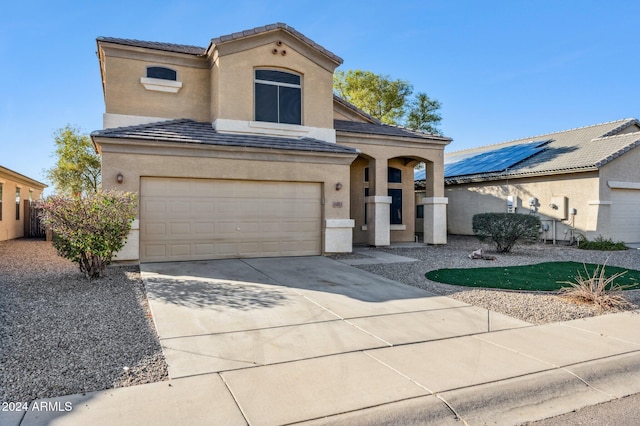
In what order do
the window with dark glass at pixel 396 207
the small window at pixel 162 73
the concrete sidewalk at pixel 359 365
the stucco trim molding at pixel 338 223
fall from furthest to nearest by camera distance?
the window with dark glass at pixel 396 207, the small window at pixel 162 73, the stucco trim molding at pixel 338 223, the concrete sidewalk at pixel 359 365

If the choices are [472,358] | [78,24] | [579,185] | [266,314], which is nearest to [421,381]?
[472,358]

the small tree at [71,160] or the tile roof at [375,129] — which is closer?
the tile roof at [375,129]

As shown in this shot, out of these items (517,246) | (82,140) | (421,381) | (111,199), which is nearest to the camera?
(421,381)

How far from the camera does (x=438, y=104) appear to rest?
3344 cm

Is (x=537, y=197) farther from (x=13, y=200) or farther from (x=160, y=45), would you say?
(x=13, y=200)

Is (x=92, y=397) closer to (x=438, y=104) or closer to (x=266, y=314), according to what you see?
(x=266, y=314)

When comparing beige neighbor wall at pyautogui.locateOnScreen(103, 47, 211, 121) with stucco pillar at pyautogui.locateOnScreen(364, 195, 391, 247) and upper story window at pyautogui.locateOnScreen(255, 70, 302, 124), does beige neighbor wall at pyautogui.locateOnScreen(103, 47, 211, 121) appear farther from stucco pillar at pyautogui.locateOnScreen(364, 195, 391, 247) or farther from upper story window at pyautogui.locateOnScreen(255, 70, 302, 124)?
stucco pillar at pyautogui.locateOnScreen(364, 195, 391, 247)

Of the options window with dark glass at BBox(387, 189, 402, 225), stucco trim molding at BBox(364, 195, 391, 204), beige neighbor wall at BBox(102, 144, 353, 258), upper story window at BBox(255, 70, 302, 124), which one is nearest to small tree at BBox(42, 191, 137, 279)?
beige neighbor wall at BBox(102, 144, 353, 258)

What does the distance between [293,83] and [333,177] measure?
11.9 ft

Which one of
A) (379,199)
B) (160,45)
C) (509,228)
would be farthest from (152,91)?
(509,228)

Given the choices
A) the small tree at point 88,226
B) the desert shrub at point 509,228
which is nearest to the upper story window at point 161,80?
the small tree at point 88,226

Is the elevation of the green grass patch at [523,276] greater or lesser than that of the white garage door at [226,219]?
lesser

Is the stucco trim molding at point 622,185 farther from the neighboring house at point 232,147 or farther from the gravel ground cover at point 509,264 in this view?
the neighboring house at point 232,147

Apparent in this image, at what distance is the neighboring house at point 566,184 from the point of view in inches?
697
